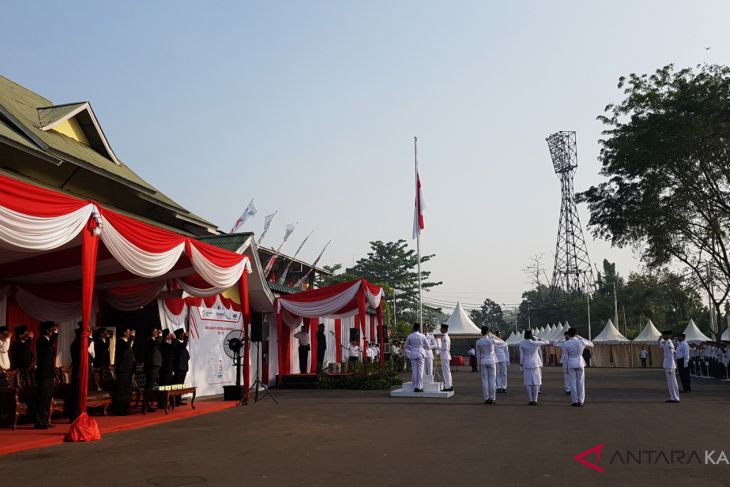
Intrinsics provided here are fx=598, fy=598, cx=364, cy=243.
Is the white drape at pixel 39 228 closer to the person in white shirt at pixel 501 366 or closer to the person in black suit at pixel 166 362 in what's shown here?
the person in black suit at pixel 166 362

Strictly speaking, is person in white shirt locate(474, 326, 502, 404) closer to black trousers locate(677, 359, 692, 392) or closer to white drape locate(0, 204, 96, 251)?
black trousers locate(677, 359, 692, 392)

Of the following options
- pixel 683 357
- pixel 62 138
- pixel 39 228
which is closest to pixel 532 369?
pixel 683 357

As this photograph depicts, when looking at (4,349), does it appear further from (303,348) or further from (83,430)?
(303,348)

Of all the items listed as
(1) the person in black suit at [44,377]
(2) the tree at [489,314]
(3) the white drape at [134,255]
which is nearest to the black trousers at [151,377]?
(1) the person in black suit at [44,377]

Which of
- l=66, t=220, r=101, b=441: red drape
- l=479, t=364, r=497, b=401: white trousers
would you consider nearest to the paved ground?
l=66, t=220, r=101, b=441: red drape

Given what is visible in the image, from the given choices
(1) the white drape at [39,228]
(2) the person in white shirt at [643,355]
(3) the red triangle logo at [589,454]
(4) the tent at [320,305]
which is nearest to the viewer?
(3) the red triangle logo at [589,454]

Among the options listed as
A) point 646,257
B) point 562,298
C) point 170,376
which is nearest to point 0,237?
point 170,376

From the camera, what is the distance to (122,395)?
11758 millimetres

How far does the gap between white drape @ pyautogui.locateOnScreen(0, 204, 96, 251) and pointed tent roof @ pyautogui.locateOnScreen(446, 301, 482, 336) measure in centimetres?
2778

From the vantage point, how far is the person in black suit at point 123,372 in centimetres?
1151

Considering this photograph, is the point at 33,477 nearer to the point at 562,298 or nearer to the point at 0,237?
the point at 0,237

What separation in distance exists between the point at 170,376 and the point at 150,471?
709 centimetres

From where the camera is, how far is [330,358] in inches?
1039

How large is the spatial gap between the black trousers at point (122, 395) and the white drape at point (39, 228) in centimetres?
418
